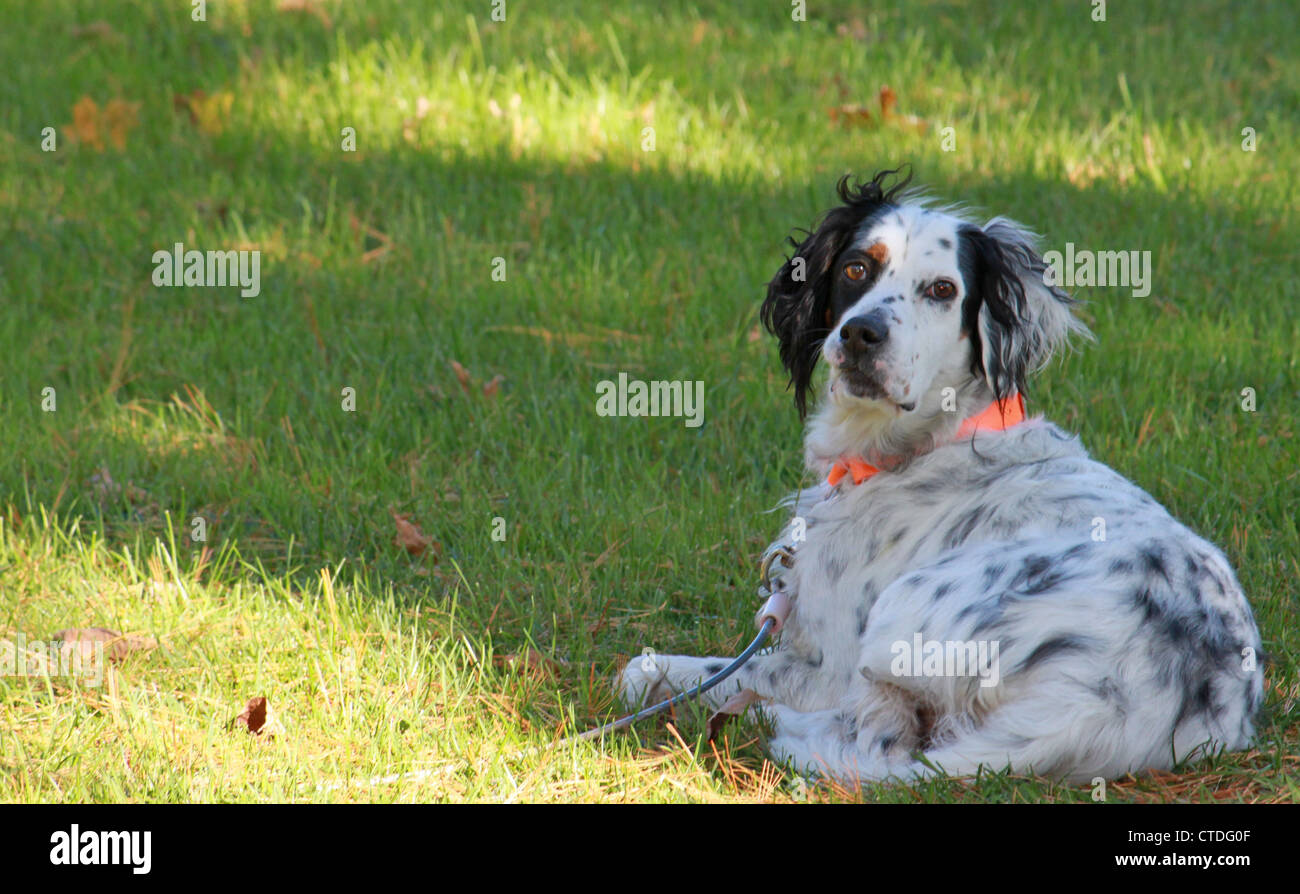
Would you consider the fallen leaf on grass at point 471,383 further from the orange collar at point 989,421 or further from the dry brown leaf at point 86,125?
the dry brown leaf at point 86,125

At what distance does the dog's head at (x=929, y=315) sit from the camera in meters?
3.78

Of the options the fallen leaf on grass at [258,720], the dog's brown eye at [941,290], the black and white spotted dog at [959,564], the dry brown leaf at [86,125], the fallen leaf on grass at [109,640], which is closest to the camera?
the black and white spotted dog at [959,564]

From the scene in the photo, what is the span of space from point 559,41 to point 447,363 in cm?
359

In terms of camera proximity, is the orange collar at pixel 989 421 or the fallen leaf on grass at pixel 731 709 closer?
the fallen leaf on grass at pixel 731 709

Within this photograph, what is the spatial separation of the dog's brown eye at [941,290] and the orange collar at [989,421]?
0.34 meters

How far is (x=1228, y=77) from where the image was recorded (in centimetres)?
920

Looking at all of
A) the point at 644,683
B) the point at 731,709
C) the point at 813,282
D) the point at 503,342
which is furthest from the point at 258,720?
the point at 503,342

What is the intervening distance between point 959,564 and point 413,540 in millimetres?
2097

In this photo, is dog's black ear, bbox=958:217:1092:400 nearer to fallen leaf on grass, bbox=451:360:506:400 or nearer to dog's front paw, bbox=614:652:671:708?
dog's front paw, bbox=614:652:671:708

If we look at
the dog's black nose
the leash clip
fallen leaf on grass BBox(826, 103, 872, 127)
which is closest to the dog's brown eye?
the dog's black nose

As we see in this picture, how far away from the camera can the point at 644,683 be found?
13.0ft

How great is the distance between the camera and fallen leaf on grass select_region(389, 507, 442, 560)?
4871 mm

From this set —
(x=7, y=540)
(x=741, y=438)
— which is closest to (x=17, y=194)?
(x=7, y=540)

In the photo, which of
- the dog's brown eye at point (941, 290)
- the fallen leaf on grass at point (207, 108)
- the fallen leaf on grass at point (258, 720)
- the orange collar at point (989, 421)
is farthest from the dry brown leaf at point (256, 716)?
the fallen leaf on grass at point (207, 108)
